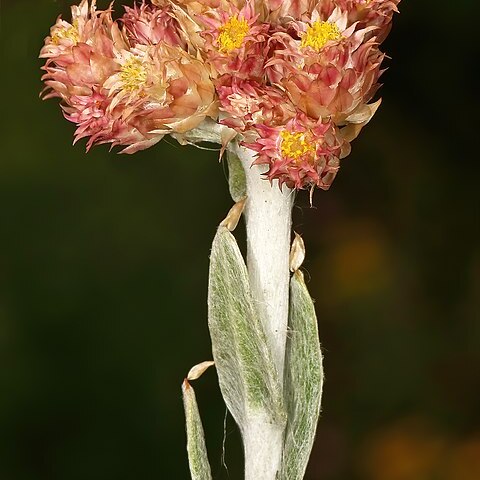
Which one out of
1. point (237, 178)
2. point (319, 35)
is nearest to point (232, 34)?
point (319, 35)

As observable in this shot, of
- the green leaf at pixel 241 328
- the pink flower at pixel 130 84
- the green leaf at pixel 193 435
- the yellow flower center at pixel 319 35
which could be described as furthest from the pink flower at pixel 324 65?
the green leaf at pixel 193 435

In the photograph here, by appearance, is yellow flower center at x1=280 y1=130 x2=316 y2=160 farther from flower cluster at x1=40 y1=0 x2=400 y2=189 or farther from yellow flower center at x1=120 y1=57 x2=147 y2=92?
yellow flower center at x1=120 y1=57 x2=147 y2=92

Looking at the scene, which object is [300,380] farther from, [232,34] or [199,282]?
[199,282]

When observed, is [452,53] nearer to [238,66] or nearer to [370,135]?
[370,135]

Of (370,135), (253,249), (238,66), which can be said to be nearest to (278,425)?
(253,249)

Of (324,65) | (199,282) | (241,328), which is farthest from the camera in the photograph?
(199,282)

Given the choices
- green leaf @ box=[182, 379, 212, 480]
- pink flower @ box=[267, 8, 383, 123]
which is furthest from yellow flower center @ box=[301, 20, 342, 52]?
green leaf @ box=[182, 379, 212, 480]
